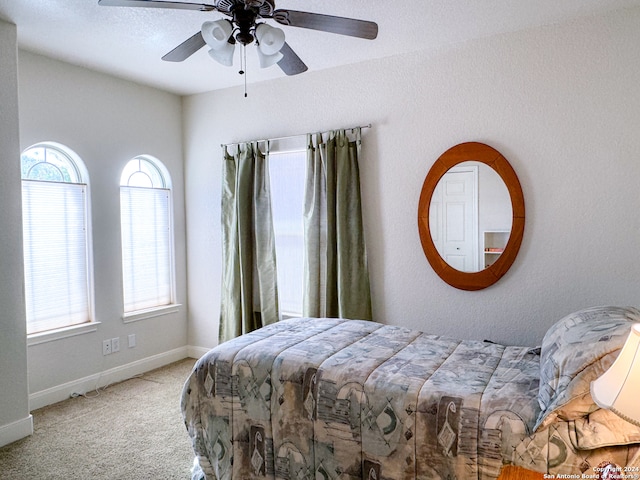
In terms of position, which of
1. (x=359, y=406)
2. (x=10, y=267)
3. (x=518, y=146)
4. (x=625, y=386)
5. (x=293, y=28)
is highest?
(x=293, y=28)

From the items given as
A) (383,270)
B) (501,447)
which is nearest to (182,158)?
(383,270)

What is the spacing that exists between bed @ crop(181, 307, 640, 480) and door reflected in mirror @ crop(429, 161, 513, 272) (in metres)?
0.87

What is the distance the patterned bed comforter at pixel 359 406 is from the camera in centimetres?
173

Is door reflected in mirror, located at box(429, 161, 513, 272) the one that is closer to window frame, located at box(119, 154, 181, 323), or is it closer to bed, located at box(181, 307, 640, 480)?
bed, located at box(181, 307, 640, 480)

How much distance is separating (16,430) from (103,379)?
3.10ft

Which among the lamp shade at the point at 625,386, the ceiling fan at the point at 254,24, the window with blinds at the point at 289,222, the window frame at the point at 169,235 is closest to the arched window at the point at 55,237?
the window frame at the point at 169,235

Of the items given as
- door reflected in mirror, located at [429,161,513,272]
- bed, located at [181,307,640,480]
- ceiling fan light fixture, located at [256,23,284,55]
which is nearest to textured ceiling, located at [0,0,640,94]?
ceiling fan light fixture, located at [256,23,284,55]

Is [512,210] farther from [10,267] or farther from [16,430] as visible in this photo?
[16,430]

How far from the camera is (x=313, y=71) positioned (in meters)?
3.79

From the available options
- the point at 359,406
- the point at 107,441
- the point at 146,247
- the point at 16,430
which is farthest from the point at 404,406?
the point at 146,247

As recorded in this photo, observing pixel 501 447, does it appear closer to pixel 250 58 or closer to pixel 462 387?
pixel 462 387

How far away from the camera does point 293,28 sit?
294 centimetres

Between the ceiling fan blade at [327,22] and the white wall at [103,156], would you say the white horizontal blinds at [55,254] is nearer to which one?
the white wall at [103,156]

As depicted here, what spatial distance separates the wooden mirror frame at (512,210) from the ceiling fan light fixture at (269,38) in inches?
67.4
